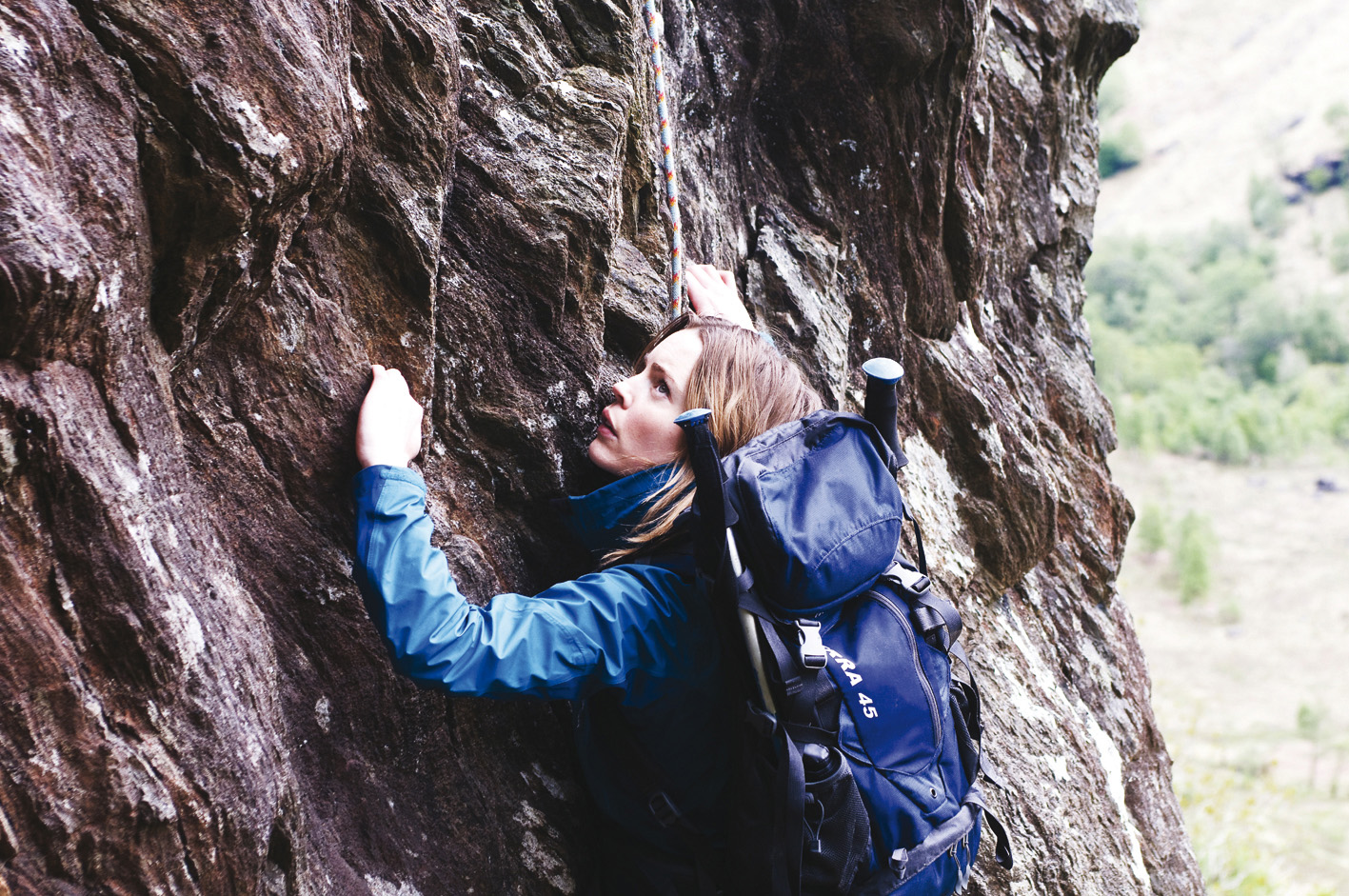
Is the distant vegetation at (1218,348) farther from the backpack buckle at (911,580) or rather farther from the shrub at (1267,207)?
the backpack buckle at (911,580)

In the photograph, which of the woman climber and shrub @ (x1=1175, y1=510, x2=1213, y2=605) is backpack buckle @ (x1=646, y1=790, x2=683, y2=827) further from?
shrub @ (x1=1175, y1=510, x2=1213, y2=605)

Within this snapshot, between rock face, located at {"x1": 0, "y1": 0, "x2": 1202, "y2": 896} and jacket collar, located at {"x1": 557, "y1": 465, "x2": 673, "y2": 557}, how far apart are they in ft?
1.30

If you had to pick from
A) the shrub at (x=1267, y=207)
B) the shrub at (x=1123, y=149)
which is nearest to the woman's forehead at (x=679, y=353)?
the shrub at (x=1267, y=207)

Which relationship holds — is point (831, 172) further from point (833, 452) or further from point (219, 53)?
point (219, 53)

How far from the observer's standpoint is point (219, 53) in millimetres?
2625

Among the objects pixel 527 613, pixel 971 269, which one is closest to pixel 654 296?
pixel 527 613

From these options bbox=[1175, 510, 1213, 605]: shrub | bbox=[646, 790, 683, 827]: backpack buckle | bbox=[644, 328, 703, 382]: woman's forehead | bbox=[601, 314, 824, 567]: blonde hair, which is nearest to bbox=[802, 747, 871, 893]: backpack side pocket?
bbox=[646, 790, 683, 827]: backpack buckle

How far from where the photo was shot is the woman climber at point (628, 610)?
2.87m

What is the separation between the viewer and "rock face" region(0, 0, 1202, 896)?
7.96ft

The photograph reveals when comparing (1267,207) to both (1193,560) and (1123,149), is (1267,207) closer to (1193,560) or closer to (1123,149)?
(1123,149)

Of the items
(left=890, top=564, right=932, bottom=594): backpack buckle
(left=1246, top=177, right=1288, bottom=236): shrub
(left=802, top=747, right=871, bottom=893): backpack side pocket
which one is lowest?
(left=1246, top=177, right=1288, bottom=236): shrub

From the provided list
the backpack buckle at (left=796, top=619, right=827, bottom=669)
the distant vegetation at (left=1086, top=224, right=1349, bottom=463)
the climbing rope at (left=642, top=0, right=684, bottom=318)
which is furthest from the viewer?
the distant vegetation at (left=1086, top=224, right=1349, bottom=463)

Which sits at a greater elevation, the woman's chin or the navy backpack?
the woman's chin

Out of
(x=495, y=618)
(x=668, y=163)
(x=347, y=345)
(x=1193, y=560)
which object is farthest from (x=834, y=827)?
(x=1193, y=560)
